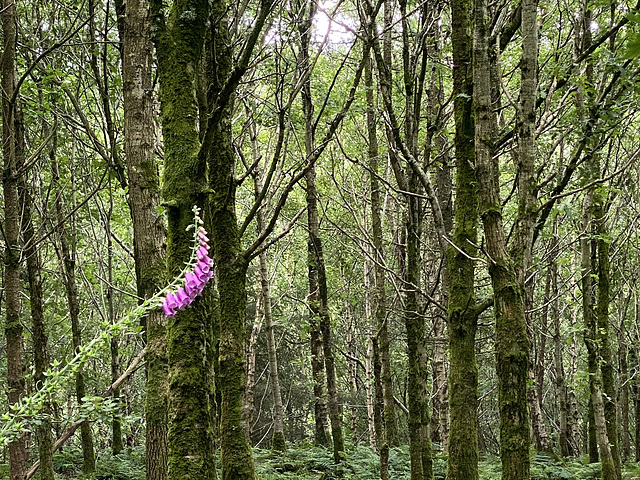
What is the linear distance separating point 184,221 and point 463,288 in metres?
2.31

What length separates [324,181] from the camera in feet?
50.4

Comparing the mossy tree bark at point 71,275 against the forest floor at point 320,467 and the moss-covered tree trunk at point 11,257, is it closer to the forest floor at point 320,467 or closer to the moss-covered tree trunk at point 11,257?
the forest floor at point 320,467

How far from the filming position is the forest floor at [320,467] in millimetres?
9492

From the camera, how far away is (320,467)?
10602mm

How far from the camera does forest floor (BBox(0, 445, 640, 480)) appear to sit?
31.1 feet

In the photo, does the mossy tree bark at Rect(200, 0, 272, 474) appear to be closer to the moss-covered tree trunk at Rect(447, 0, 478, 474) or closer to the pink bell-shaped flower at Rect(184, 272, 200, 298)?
the moss-covered tree trunk at Rect(447, 0, 478, 474)

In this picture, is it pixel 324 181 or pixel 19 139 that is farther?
pixel 324 181

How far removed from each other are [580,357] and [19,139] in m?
22.0

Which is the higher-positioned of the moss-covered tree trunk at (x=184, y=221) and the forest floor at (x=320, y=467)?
the moss-covered tree trunk at (x=184, y=221)

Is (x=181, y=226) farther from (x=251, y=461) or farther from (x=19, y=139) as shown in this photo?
(x=19, y=139)

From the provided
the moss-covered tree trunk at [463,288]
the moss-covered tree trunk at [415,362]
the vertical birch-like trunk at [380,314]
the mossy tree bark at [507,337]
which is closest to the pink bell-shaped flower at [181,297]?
the mossy tree bark at [507,337]

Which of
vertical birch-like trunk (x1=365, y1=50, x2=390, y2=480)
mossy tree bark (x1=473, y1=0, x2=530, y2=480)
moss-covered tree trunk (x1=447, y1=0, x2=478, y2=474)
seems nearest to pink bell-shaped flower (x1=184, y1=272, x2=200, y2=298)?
mossy tree bark (x1=473, y1=0, x2=530, y2=480)

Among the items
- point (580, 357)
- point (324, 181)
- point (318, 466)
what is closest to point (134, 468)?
point (318, 466)

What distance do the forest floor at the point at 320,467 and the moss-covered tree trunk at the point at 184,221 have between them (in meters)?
6.86
